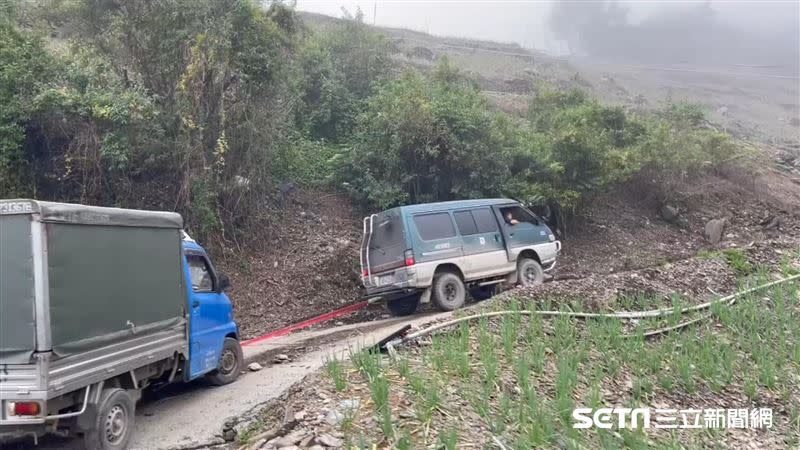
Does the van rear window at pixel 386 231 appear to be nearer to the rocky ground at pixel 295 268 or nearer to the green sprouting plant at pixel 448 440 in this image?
the rocky ground at pixel 295 268

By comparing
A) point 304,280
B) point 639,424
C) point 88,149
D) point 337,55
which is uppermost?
point 337,55

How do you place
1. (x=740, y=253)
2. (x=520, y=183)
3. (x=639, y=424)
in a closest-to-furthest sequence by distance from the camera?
(x=639, y=424) → (x=740, y=253) → (x=520, y=183)

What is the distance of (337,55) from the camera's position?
76.2 feet

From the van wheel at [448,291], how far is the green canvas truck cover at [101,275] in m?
5.81

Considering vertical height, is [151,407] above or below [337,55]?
below

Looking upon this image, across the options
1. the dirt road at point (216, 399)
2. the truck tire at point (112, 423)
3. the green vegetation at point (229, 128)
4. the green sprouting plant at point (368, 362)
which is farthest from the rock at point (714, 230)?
the truck tire at point (112, 423)

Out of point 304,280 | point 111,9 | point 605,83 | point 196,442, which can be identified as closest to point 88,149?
point 111,9

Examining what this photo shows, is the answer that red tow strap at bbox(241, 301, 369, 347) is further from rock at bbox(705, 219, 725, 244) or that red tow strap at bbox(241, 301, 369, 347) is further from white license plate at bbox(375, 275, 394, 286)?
rock at bbox(705, 219, 725, 244)

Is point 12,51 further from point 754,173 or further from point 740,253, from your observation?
point 754,173

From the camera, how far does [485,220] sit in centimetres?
1350

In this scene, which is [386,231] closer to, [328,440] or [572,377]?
[572,377]

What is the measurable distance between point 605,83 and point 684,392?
41763mm

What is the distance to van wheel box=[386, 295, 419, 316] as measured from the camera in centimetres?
1334

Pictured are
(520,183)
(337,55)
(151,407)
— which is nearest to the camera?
(151,407)
